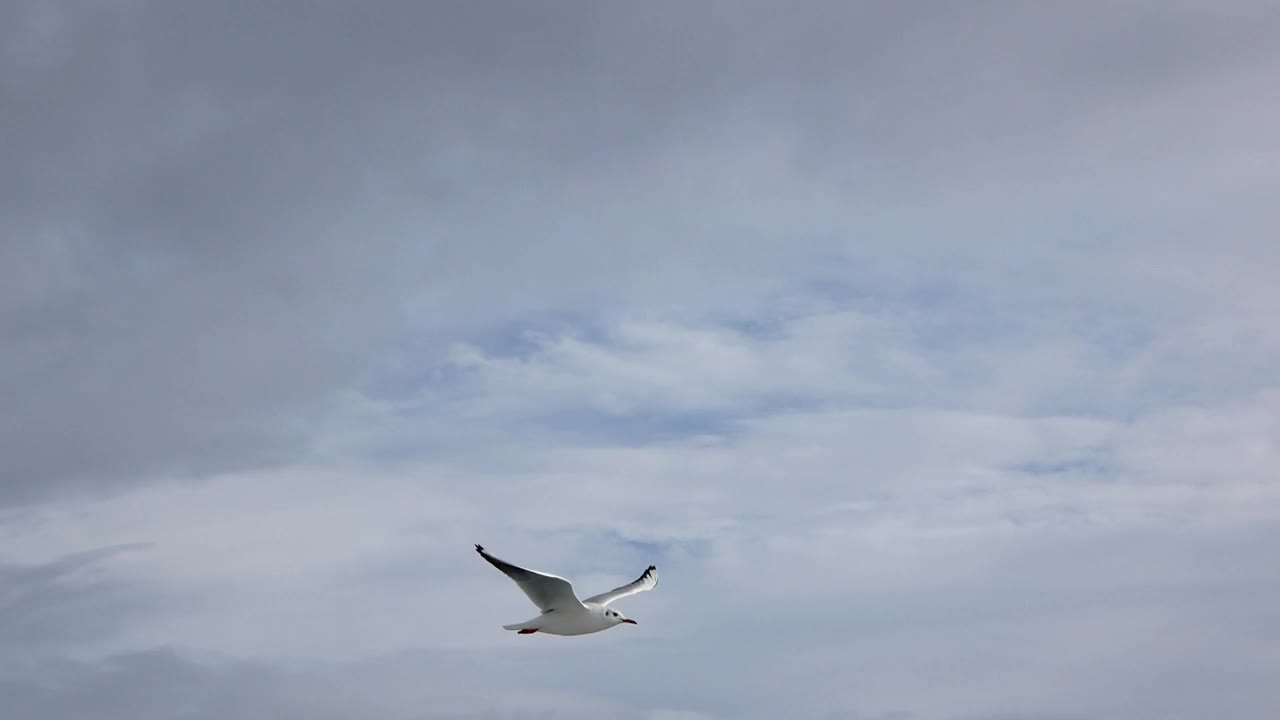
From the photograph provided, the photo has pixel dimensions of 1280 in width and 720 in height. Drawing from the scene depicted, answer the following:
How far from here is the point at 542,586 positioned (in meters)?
70.7

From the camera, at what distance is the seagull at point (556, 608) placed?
69.1m

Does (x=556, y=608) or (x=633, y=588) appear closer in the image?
(x=556, y=608)

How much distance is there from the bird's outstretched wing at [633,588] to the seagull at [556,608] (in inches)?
154

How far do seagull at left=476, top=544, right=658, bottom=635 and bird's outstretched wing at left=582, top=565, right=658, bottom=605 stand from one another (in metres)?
3.91

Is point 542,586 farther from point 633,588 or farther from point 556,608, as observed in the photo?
point 633,588

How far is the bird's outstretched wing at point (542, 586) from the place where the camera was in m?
68.0

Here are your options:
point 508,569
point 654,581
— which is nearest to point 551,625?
point 508,569

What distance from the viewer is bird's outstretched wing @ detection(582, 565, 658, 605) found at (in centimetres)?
8394

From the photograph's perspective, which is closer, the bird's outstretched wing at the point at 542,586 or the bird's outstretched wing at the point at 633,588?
the bird's outstretched wing at the point at 542,586

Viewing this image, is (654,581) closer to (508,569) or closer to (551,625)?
(551,625)

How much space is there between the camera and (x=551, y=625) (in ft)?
243

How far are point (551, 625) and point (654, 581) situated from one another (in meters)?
19.5

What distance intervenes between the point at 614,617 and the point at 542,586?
8.08 metres

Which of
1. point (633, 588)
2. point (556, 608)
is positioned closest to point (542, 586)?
point (556, 608)
